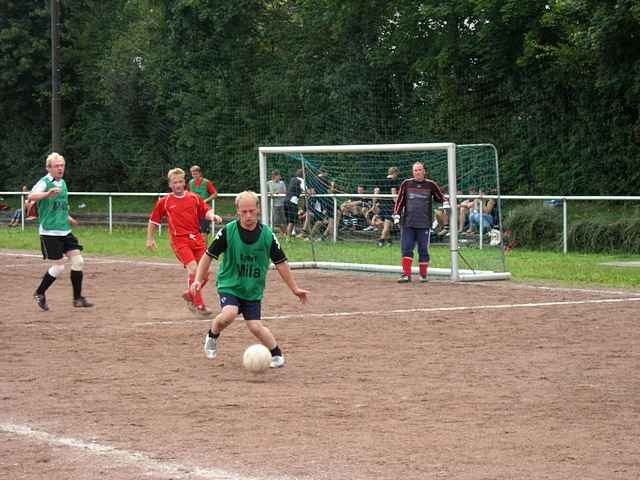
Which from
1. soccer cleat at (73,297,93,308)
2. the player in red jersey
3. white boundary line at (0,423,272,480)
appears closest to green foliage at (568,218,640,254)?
the player in red jersey

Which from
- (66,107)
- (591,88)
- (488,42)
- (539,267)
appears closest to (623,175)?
(591,88)

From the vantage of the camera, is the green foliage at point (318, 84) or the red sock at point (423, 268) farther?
the green foliage at point (318, 84)

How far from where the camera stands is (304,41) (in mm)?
36719

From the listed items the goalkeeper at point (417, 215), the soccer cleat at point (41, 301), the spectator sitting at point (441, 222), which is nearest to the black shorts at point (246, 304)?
the soccer cleat at point (41, 301)

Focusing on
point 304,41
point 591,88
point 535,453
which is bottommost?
point 535,453

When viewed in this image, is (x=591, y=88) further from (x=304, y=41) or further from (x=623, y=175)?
(x=304, y=41)

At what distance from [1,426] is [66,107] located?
40.6m

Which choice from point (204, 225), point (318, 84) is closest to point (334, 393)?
point (204, 225)

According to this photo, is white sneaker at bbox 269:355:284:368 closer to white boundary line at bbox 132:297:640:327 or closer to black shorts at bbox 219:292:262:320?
black shorts at bbox 219:292:262:320

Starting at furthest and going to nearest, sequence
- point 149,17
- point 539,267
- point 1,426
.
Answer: point 149,17 < point 539,267 < point 1,426

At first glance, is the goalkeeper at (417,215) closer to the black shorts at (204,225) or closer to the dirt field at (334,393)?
the black shorts at (204,225)

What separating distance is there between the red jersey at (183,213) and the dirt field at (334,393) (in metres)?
0.95

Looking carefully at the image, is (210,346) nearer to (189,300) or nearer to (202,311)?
(202,311)

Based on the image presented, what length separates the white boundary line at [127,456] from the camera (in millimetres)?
6383
